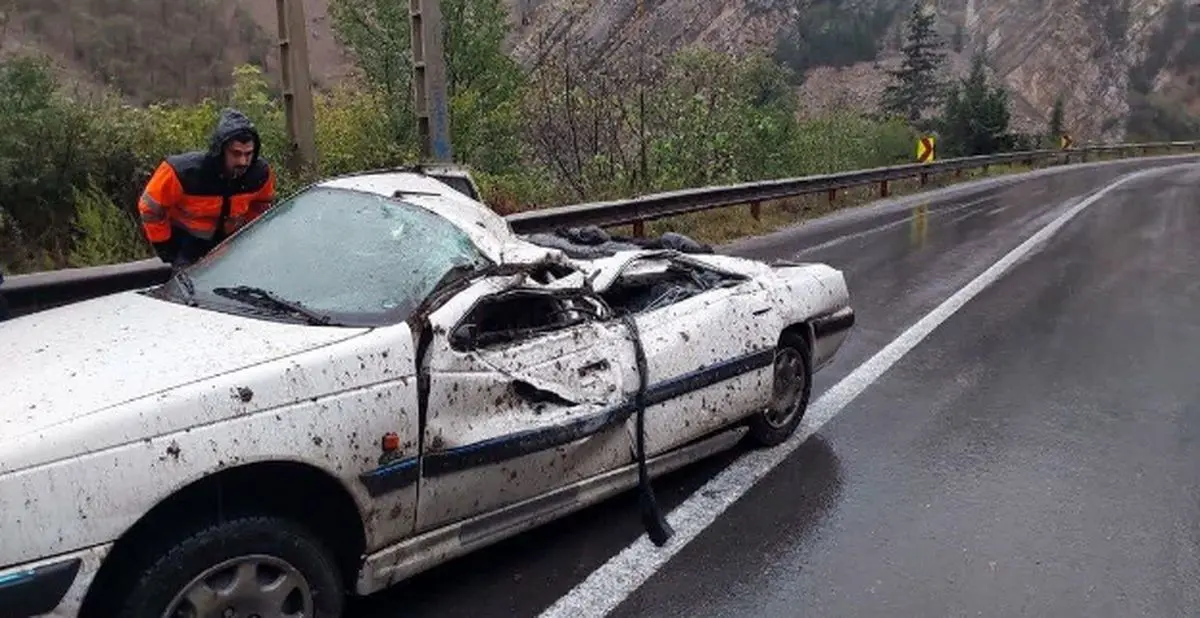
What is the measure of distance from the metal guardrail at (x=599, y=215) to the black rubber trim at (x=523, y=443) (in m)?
3.41

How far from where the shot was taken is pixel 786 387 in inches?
211

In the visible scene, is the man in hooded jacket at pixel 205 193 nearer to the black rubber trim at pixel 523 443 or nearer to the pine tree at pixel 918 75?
the black rubber trim at pixel 523 443

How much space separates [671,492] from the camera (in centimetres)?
464

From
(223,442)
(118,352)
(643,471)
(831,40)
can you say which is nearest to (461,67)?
(643,471)

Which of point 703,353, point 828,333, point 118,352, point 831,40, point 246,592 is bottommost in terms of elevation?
point 246,592

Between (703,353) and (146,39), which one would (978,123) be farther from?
(146,39)

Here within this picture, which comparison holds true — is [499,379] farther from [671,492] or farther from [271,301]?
[671,492]

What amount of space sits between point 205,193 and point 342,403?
2.65 m

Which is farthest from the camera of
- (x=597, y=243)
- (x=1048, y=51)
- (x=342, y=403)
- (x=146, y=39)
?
(x=1048, y=51)

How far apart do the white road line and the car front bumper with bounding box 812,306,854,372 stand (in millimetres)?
336

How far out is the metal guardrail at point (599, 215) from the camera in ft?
19.3

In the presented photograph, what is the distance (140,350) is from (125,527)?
0.72 metres

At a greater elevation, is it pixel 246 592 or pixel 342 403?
pixel 342 403

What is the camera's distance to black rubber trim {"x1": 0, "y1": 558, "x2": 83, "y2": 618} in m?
2.49
